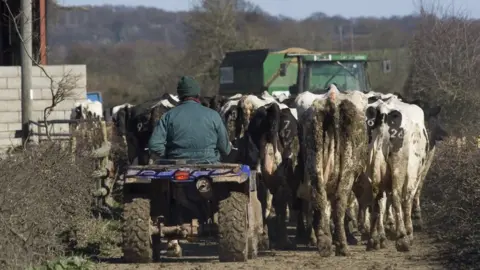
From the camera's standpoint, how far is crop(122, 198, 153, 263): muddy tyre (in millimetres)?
13719

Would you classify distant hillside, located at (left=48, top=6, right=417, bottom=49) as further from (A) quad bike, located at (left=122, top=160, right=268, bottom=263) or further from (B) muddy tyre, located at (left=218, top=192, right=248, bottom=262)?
(B) muddy tyre, located at (left=218, top=192, right=248, bottom=262)

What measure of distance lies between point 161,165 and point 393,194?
11.4ft

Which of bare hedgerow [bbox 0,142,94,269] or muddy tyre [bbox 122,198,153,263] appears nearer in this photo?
bare hedgerow [bbox 0,142,94,269]

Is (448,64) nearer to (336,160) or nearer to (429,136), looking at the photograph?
(429,136)

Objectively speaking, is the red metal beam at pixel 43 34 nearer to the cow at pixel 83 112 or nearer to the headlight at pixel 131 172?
the cow at pixel 83 112

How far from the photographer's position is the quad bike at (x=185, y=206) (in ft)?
45.0

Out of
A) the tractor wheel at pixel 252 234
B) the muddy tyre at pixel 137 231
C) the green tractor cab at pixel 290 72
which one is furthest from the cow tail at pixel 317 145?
the green tractor cab at pixel 290 72

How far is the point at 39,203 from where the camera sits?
42.5 ft

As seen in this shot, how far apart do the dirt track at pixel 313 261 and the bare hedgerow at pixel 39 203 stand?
968mm

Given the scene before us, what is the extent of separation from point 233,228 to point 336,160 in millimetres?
2164

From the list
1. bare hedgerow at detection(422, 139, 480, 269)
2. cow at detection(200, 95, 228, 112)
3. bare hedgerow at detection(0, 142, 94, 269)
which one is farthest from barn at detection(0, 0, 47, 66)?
bare hedgerow at detection(0, 142, 94, 269)

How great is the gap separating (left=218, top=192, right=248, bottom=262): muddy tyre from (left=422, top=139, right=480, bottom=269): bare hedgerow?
243cm

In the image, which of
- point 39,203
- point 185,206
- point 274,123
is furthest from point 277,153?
point 39,203

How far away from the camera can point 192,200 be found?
47.3 ft
